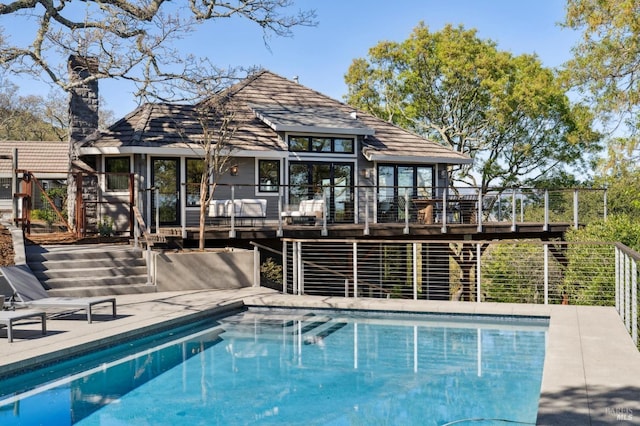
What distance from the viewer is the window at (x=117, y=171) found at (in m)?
18.4

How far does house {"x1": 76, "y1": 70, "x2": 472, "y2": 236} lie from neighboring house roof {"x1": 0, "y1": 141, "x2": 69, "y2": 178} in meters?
13.1

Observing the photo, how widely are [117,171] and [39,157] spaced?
1606 cm

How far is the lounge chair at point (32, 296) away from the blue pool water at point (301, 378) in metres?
1.09

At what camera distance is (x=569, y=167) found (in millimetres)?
32781

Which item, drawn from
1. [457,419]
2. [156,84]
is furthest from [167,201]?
[457,419]

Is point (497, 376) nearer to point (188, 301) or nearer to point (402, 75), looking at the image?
point (188, 301)

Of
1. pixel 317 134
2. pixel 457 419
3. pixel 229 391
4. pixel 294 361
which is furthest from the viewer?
pixel 317 134

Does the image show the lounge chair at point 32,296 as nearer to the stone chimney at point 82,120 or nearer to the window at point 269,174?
the stone chimney at point 82,120

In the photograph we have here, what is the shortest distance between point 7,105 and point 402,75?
28391 millimetres

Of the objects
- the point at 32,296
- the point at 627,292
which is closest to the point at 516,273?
the point at 627,292

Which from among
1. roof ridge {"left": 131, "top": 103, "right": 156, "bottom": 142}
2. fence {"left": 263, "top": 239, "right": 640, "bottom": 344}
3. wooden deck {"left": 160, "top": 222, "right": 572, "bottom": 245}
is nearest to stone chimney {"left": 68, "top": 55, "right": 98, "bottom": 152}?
roof ridge {"left": 131, "top": 103, "right": 156, "bottom": 142}

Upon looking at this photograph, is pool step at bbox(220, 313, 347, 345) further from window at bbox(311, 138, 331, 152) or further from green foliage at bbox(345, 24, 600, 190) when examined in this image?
green foliage at bbox(345, 24, 600, 190)

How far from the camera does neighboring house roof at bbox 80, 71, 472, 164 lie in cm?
1828

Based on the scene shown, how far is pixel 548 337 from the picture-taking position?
8484 millimetres
